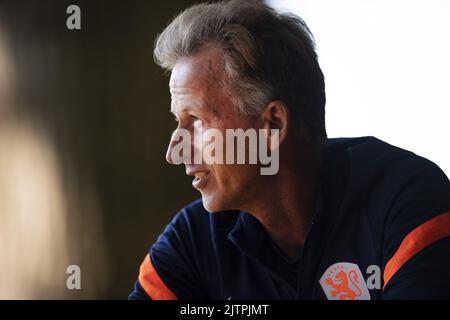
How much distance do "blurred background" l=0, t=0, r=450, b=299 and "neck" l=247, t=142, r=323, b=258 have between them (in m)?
0.27

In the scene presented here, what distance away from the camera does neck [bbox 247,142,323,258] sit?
1055 mm

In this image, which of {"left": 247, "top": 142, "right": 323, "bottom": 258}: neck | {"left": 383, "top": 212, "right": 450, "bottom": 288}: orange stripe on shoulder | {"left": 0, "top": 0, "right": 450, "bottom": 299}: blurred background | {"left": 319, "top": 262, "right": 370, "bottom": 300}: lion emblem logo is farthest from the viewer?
{"left": 0, "top": 0, "right": 450, "bottom": 299}: blurred background

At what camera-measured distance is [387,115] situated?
4.17ft

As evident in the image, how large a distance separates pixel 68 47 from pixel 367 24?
827 millimetres

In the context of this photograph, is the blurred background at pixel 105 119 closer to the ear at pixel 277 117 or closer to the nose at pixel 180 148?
the ear at pixel 277 117

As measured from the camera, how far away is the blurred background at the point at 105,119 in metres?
1.30

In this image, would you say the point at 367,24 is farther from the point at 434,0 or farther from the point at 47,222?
the point at 47,222

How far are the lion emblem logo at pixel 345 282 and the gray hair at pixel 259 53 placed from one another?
0.74 feet

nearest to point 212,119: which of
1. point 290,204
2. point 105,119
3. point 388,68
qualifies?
point 290,204

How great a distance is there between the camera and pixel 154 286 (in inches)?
42.3

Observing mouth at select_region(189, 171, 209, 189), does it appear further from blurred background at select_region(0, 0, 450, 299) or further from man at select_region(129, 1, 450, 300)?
blurred background at select_region(0, 0, 450, 299)

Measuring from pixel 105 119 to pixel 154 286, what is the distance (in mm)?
803

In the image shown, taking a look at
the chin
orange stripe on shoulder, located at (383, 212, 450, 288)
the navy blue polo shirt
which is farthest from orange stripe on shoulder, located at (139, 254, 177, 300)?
orange stripe on shoulder, located at (383, 212, 450, 288)

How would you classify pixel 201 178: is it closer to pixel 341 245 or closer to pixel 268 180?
pixel 268 180
